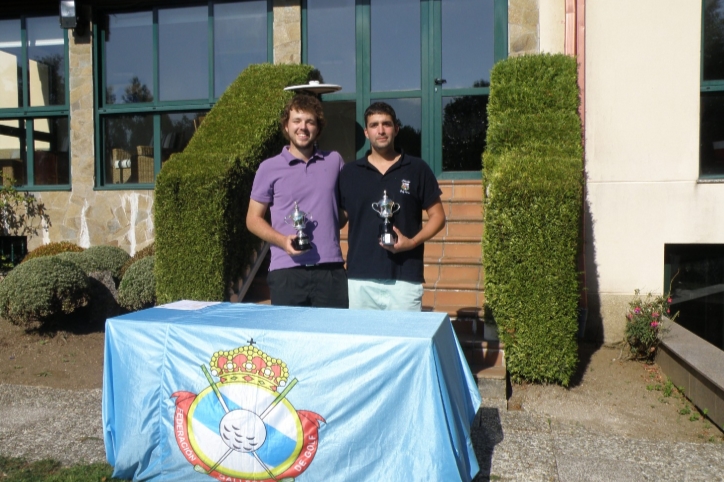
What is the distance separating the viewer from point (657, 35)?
6.97 m

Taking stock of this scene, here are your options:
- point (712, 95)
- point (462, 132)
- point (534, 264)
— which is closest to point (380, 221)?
point (534, 264)

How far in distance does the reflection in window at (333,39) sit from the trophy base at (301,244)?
18.1 feet

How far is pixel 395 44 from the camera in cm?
877

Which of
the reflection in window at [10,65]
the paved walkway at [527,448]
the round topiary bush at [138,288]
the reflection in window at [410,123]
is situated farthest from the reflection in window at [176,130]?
the paved walkway at [527,448]

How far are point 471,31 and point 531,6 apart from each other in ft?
2.75

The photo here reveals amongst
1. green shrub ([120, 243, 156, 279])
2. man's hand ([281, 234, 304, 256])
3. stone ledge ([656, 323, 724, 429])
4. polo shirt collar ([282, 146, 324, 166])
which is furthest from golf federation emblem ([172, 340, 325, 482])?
green shrub ([120, 243, 156, 279])

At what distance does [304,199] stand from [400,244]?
1.98ft

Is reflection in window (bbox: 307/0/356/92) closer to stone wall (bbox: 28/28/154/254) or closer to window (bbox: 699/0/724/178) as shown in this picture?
stone wall (bbox: 28/28/154/254)

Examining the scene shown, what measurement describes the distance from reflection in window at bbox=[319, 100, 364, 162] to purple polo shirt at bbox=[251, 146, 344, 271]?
4.98 metres

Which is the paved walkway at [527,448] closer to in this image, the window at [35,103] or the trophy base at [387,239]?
the trophy base at [387,239]

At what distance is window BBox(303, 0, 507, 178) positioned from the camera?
853 centimetres

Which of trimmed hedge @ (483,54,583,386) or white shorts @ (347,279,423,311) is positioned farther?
trimmed hedge @ (483,54,583,386)

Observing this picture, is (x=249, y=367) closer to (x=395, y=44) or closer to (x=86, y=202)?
(x=395, y=44)

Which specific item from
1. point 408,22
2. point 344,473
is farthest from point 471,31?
point 344,473
